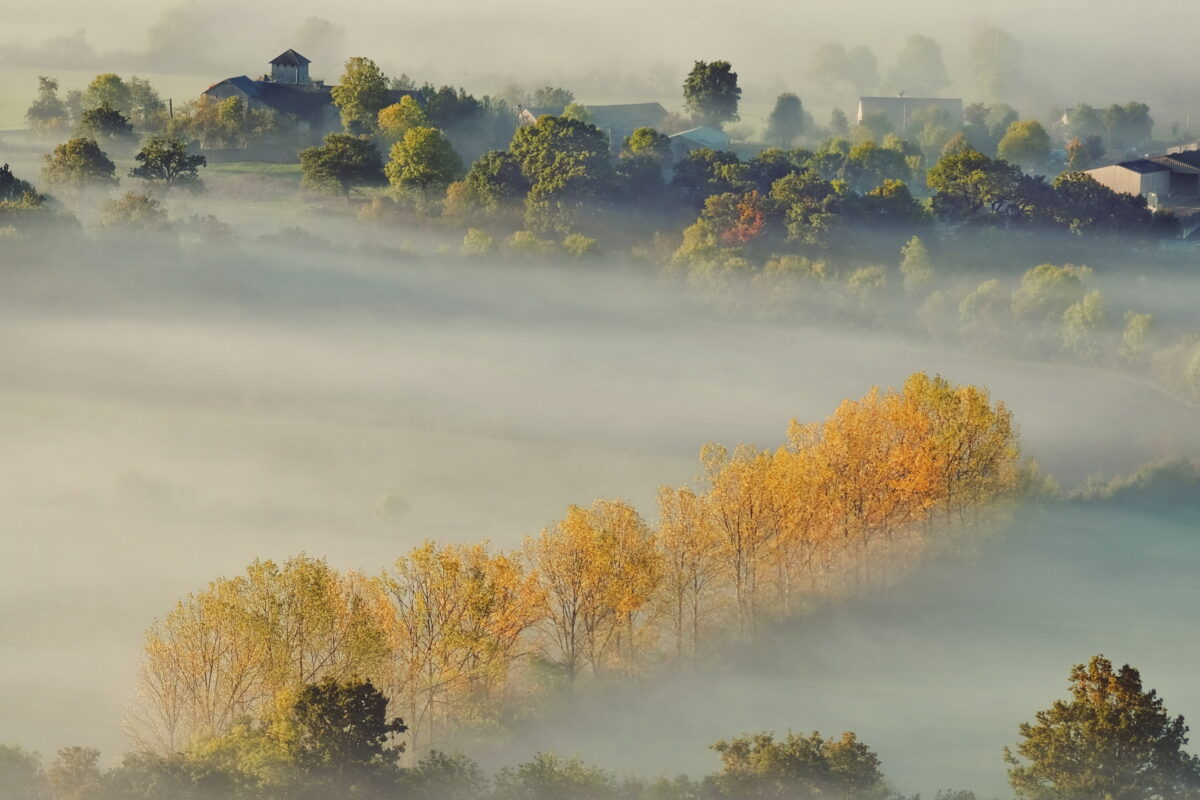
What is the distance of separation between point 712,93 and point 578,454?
258 ft

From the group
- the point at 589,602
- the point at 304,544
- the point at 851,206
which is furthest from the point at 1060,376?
the point at 589,602

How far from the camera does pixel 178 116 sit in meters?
138

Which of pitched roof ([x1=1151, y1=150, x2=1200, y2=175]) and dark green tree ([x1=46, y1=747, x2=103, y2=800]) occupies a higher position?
pitched roof ([x1=1151, y1=150, x2=1200, y2=175])

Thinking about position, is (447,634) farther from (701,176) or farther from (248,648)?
(701,176)

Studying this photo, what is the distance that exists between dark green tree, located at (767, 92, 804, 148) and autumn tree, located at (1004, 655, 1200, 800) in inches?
5557

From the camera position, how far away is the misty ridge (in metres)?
52.6

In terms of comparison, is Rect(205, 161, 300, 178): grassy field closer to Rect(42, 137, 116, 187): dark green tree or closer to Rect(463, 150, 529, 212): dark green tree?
Rect(42, 137, 116, 187): dark green tree

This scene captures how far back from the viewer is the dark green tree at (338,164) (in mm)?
127000

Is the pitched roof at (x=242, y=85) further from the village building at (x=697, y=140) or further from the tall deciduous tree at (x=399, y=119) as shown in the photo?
the village building at (x=697, y=140)

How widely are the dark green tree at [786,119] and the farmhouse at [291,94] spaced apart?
5371 centimetres

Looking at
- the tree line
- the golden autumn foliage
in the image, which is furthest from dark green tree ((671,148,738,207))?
the tree line

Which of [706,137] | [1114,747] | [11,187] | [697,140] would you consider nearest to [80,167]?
[11,187]

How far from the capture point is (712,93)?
6540 inches

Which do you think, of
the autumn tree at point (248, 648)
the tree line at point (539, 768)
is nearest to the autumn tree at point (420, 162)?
the autumn tree at point (248, 648)
